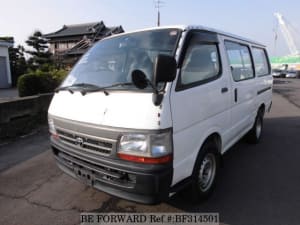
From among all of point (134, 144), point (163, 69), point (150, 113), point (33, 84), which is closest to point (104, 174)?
point (134, 144)

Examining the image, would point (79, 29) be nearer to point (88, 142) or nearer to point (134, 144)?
point (88, 142)

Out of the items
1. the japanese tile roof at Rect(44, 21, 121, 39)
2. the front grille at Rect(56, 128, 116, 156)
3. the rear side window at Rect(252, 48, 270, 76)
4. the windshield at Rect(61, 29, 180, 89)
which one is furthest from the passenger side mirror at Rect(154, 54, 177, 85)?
the japanese tile roof at Rect(44, 21, 121, 39)

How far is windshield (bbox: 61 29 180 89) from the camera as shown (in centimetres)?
284

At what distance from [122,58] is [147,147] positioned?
4.22 ft

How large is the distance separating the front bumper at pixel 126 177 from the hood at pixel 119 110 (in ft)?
1.20

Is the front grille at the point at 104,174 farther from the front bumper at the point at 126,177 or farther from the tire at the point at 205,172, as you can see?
the tire at the point at 205,172

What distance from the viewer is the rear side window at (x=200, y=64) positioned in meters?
2.77

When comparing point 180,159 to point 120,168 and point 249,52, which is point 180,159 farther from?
point 249,52

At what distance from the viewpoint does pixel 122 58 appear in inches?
123

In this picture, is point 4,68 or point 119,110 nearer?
point 119,110

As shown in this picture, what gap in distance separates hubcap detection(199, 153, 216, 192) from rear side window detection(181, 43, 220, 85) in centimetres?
97

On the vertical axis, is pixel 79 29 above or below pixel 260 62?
above

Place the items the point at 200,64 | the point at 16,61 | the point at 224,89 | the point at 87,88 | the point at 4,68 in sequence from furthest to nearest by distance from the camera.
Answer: the point at 16,61
the point at 4,68
the point at 224,89
the point at 200,64
the point at 87,88

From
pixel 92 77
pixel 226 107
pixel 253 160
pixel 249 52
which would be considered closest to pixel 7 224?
pixel 92 77
